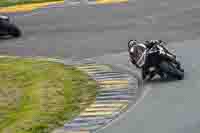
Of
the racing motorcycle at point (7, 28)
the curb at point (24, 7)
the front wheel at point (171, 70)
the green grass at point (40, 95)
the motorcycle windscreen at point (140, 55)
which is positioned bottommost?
the curb at point (24, 7)

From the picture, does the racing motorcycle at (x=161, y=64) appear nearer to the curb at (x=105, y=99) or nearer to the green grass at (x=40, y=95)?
the curb at (x=105, y=99)

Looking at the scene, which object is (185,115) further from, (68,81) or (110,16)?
(110,16)

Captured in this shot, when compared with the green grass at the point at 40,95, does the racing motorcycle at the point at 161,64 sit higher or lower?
higher

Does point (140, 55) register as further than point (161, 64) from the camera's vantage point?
Yes

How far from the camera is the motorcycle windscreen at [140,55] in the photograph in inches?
724

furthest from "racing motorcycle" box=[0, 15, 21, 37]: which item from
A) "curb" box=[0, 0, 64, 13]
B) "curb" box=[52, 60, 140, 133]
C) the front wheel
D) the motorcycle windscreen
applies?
the front wheel

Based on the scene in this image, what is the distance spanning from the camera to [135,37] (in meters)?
25.8

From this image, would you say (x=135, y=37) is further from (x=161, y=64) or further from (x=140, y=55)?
(x=161, y=64)

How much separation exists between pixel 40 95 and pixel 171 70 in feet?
11.1

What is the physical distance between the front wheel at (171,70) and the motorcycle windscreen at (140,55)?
528 millimetres

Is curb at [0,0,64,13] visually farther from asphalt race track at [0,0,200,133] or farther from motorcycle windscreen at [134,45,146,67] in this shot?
motorcycle windscreen at [134,45,146,67]

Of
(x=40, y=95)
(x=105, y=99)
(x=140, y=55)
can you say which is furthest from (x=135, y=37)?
(x=105, y=99)

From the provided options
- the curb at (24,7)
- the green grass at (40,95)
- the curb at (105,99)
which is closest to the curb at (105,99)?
the curb at (105,99)

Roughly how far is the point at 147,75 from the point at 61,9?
17398 millimetres
